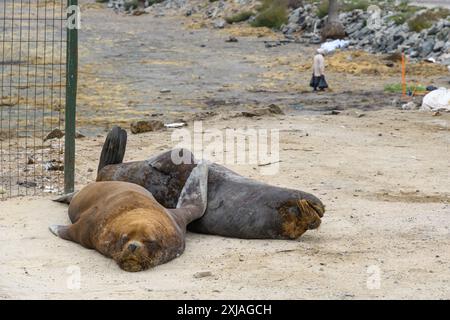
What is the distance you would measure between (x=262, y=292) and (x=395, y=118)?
35.8 feet

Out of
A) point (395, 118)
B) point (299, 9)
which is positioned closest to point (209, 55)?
point (299, 9)

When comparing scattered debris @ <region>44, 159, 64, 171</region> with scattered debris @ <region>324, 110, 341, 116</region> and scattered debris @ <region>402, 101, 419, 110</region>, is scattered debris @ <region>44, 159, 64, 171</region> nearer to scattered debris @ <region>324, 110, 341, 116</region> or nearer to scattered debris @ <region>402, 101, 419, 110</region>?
scattered debris @ <region>324, 110, 341, 116</region>

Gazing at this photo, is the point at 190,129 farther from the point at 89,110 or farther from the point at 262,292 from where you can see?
the point at 262,292

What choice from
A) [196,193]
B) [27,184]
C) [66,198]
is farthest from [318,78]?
[196,193]

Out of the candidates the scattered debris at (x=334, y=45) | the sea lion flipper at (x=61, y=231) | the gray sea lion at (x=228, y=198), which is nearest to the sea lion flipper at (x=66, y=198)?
the gray sea lion at (x=228, y=198)

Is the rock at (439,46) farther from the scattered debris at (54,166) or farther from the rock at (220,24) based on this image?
the scattered debris at (54,166)

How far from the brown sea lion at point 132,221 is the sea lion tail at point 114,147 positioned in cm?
85

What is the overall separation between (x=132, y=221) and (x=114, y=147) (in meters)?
2.36

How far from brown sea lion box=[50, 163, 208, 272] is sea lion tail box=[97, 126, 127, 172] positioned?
0.85 metres

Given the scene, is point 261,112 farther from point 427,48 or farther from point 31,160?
point 427,48

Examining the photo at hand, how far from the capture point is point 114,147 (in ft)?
35.0

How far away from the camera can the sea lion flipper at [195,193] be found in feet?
31.4

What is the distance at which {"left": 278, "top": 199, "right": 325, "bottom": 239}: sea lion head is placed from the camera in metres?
9.02

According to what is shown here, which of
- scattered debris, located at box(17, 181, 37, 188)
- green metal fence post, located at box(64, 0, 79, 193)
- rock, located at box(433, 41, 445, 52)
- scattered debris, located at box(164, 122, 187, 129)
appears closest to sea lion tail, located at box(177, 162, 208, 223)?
green metal fence post, located at box(64, 0, 79, 193)
